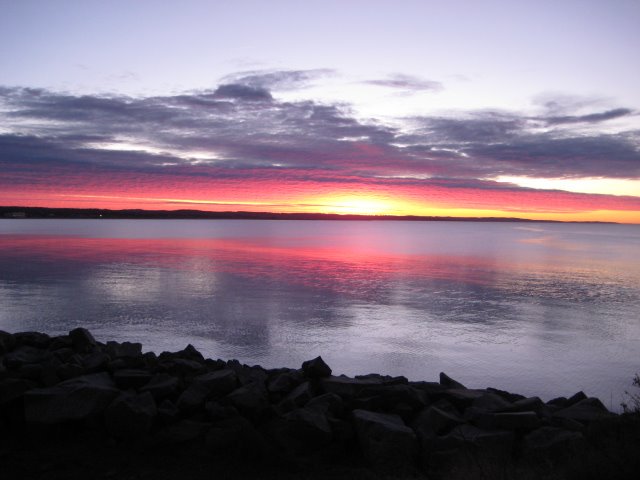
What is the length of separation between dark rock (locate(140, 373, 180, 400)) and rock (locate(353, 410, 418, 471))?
3.16m

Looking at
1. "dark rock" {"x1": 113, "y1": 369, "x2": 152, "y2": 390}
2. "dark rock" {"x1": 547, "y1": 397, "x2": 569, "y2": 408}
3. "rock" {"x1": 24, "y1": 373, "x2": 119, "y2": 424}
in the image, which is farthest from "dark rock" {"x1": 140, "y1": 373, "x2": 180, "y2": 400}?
"dark rock" {"x1": 547, "y1": 397, "x2": 569, "y2": 408}

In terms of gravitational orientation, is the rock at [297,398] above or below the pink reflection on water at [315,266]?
above

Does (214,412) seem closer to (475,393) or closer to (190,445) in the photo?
(190,445)

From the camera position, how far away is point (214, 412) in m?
7.71

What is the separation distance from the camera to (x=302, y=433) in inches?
282

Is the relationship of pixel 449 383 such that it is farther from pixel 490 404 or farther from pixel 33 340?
pixel 33 340

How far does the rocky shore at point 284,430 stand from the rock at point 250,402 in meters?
0.02

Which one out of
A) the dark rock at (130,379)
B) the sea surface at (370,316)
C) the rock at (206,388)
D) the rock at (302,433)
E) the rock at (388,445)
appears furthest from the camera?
the sea surface at (370,316)

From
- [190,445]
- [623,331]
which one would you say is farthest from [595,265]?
[190,445]

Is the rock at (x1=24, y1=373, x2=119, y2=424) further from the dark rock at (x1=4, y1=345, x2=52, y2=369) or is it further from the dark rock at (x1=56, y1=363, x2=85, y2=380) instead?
the dark rock at (x1=4, y1=345, x2=52, y2=369)

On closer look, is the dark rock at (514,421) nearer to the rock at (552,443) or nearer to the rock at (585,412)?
the rock at (552,443)

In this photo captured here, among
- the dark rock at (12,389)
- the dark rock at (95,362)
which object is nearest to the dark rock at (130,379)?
the dark rock at (95,362)

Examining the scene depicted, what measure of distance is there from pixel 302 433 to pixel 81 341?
6.38m

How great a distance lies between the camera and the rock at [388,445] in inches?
265
